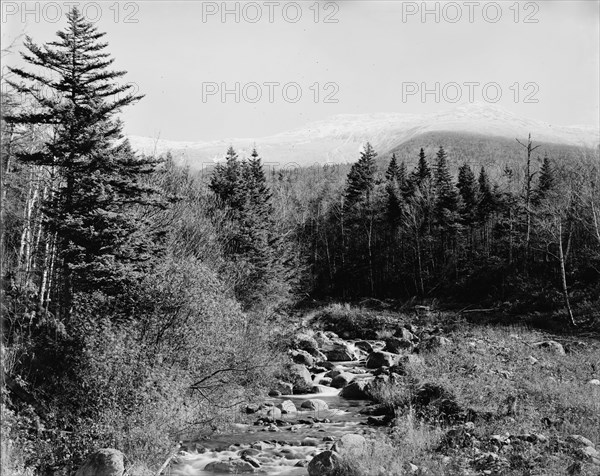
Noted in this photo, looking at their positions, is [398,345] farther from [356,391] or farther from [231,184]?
[231,184]

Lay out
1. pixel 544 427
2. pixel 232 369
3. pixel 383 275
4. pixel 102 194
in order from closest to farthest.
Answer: pixel 544 427
pixel 232 369
pixel 102 194
pixel 383 275

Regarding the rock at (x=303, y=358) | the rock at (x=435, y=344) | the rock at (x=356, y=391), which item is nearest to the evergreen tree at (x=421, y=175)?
the rock at (x=435, y=344)

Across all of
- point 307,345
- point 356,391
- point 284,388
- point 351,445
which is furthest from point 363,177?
point 351,445

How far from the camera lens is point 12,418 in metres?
10.7

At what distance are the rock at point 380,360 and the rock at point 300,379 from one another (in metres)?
4.32

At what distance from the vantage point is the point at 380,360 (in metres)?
26.5

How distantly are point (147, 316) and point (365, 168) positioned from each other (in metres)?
51.0

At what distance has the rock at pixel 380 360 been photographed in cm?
2628

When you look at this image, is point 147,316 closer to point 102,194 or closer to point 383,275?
point 102,194

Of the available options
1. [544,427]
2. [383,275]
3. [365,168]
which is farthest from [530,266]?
[544,427]

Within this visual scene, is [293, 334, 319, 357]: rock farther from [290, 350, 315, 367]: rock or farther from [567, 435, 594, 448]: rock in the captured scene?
[567, 435, 594, 448]: rock

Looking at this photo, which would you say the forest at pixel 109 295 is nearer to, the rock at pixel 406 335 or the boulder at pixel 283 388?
the boulder at pixel 283 388

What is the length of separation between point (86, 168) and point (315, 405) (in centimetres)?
1261

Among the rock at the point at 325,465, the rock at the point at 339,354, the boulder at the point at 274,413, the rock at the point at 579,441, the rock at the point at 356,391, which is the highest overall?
the rock at the point at 579,441
